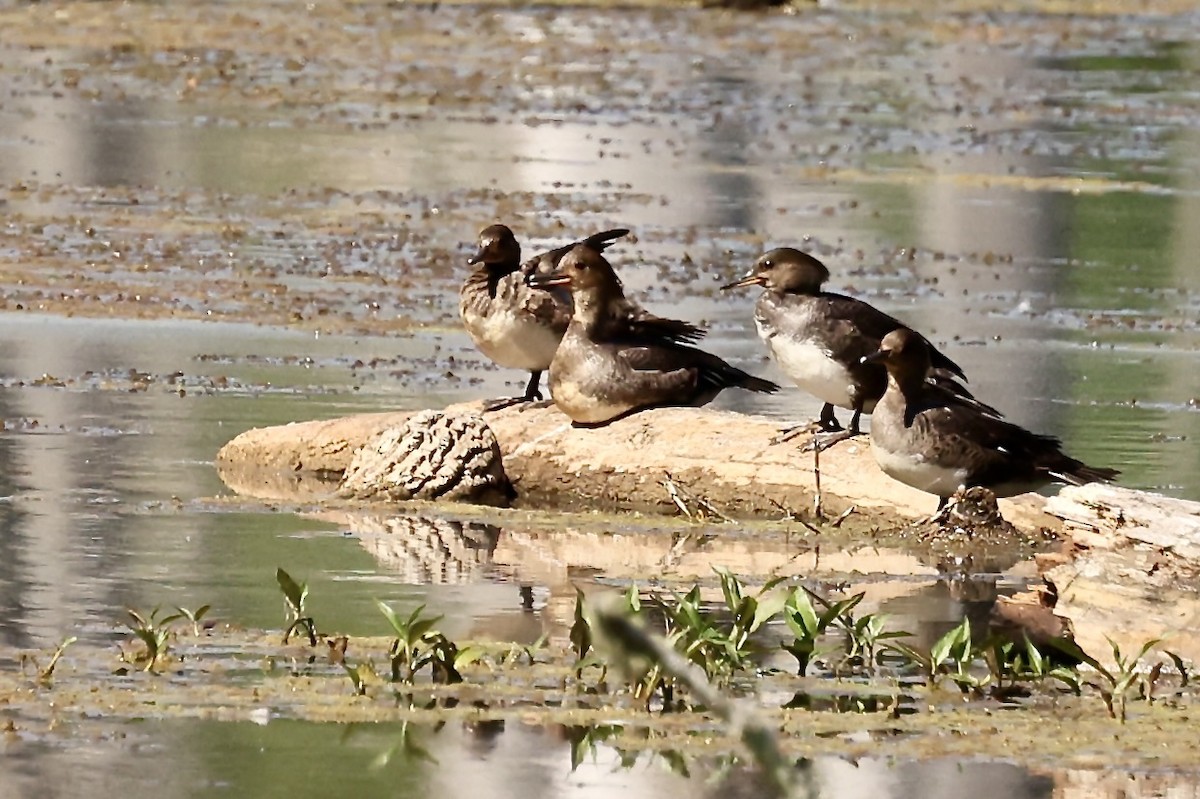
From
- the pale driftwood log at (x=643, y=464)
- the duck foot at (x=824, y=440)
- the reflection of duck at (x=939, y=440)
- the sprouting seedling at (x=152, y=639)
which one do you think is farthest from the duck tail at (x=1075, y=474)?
the sprouting seedling at (x=152, y=639)

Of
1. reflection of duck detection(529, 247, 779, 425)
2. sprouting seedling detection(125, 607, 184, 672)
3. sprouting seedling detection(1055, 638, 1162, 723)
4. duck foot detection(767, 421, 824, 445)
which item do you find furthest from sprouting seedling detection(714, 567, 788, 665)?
reflection of duck detection(529, 247, 779, 425)

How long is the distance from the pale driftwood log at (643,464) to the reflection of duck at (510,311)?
1.12ft

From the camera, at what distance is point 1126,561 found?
32.2 ft

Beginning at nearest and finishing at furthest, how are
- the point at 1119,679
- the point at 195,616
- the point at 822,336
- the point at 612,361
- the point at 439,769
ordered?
the point at 439,769
the point at 1119,679
the point at 195,616
the point at 822,336
the point at 612,361

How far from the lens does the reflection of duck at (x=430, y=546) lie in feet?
33.9

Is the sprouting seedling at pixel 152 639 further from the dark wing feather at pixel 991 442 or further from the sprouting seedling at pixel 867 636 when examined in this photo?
the dark wing feather at pixel 991 442

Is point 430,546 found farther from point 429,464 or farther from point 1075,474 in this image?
point 1075,474

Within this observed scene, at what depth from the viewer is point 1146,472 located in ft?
42.6

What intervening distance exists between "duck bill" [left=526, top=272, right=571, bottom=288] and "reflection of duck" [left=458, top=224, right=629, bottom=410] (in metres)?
0.28

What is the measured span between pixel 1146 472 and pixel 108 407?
4975 mm

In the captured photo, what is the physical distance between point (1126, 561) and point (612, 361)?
335 cm

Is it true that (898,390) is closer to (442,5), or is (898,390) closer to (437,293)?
(437,293)

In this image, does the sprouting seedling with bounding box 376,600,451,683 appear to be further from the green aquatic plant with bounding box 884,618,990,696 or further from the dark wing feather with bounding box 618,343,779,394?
the dark wing feather with bounding box 618,343,779,394

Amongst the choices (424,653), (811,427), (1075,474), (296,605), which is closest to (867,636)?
(424,653)
